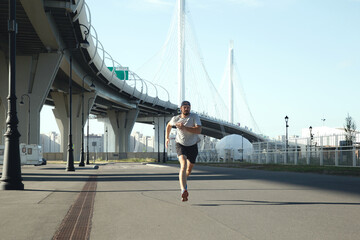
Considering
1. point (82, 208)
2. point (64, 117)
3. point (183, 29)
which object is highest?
point (183, 29)

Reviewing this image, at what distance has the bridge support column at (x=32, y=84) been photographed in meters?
39.0

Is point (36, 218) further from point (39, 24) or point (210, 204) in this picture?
point (39, 24)

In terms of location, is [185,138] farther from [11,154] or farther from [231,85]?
[231,85]

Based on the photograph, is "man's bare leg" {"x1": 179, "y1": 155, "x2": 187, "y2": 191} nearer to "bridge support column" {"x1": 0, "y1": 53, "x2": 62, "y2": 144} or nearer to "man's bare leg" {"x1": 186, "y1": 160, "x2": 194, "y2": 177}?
"man's bare leg" {"x1": 186, "y1": 160, "x2": 194, "y2": 177}

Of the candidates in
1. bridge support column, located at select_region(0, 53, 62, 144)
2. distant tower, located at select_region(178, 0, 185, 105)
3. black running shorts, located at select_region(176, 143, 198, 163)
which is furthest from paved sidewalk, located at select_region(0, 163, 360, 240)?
distant tower, located at select_region(178, 0, 185, 105)

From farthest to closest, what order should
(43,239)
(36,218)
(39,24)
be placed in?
(39,24)
(36,218)
(43,239)

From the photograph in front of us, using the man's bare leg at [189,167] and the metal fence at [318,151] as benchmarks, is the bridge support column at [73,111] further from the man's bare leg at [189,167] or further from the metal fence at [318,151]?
the man's bare leg at [189,167]

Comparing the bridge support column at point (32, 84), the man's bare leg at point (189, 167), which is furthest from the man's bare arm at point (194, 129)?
the bridge support column at point (32, 84)

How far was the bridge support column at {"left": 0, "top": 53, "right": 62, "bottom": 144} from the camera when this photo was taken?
39.0 m

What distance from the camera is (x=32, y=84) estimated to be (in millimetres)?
40438

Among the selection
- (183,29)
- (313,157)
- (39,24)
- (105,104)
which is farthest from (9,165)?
(105,104)

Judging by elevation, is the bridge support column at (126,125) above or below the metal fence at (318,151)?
above

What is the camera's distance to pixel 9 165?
1262cm

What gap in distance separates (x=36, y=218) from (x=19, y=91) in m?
34.5
